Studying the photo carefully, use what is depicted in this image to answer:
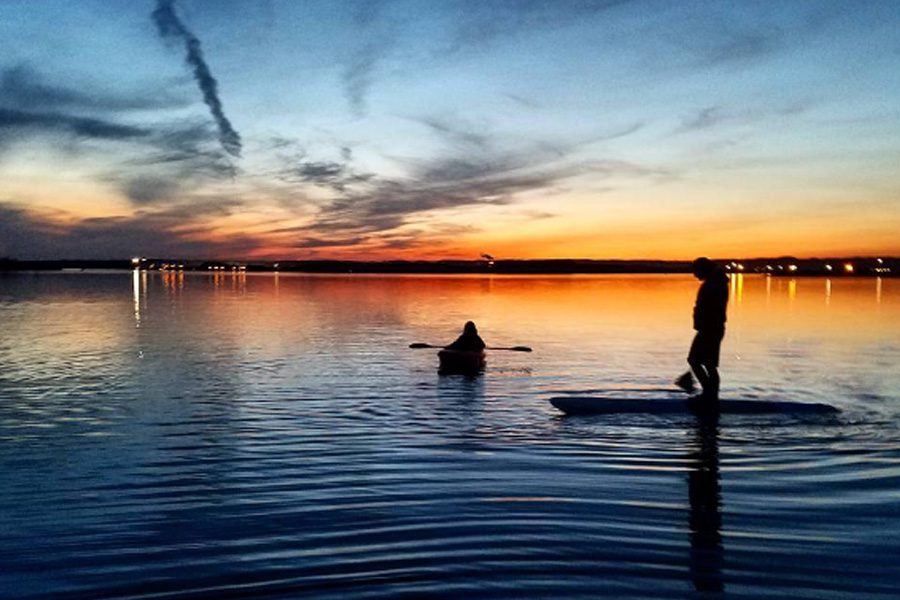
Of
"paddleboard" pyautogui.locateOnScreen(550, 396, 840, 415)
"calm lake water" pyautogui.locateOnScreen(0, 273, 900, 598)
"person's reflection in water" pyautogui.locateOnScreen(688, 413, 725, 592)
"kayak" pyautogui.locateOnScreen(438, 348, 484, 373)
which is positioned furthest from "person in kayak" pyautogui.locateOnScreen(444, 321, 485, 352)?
"person's reflection in water" pyautogui.locateOnScreen(688, 413, 725, 592)

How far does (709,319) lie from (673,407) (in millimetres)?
2118

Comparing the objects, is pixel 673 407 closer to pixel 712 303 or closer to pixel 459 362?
pixel 712 303

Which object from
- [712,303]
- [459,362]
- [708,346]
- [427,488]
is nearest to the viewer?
[427,488]

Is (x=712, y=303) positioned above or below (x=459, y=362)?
above

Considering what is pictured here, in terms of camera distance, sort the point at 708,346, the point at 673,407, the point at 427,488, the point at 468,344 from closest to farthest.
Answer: the point at 427,488, the point at 708,346, the point at 673,407, the point at 468,344

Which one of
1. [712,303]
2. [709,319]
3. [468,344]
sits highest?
[712,303]

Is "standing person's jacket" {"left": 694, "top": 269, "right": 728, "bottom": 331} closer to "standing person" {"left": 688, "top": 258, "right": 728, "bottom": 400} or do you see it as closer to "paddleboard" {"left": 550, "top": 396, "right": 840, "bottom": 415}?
"standing person" {"left": 688, "top": 258, "right": 728, "bottom": 400}

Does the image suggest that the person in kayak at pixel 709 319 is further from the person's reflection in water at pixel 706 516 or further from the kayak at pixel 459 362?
the kayak at pixel 459 362

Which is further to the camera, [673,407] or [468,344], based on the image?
[468,344]

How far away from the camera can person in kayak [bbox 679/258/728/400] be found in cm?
1584

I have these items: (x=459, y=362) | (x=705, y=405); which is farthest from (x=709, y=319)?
(x=459, y=362)

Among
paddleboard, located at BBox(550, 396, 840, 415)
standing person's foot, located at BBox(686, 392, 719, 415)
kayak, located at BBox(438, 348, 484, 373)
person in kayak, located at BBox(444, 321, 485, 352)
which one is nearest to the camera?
standing person's foot, located at BBox(686, 392, 719, 415)

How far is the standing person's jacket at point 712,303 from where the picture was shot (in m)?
15.8

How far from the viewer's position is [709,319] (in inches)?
630
